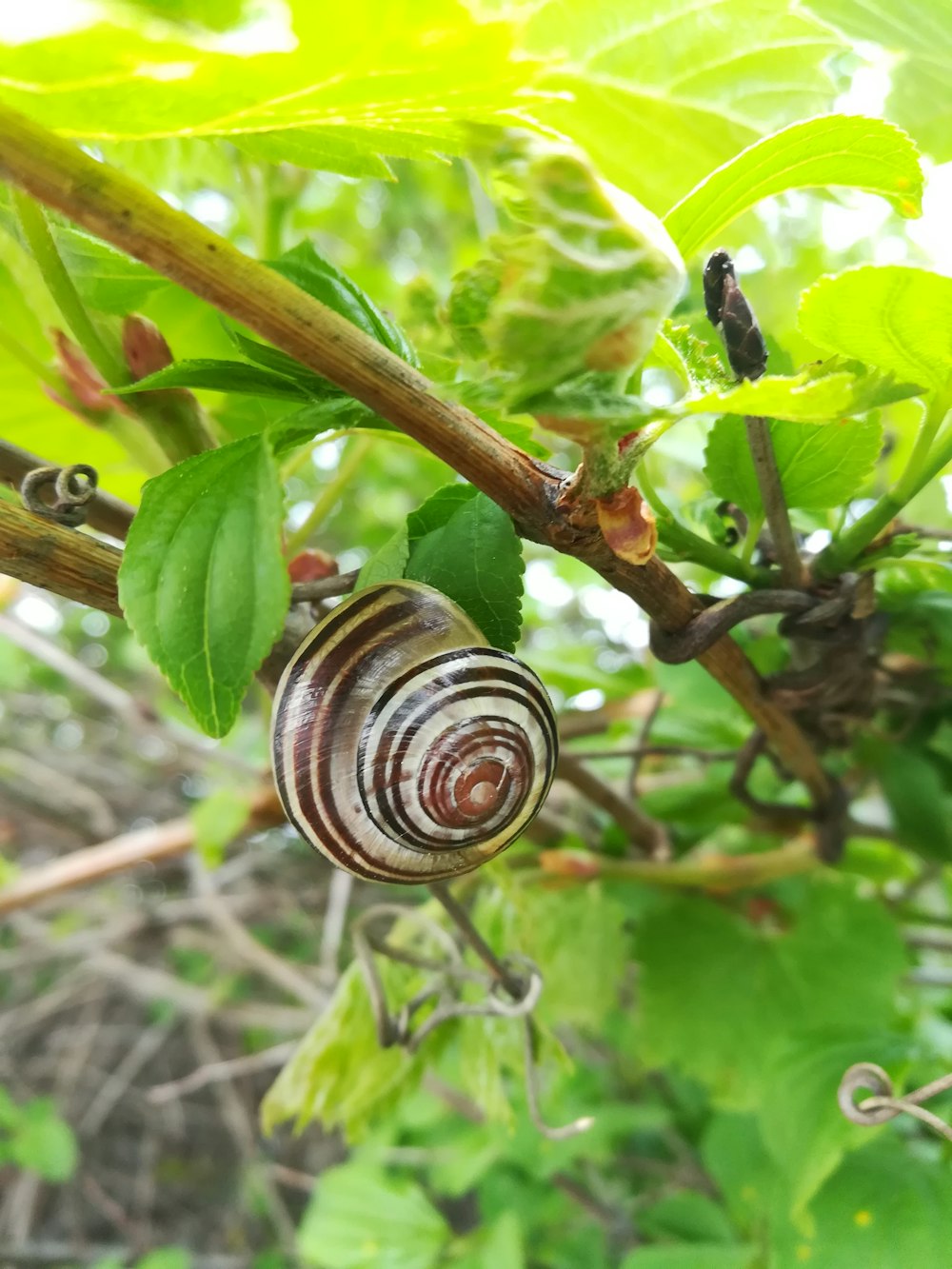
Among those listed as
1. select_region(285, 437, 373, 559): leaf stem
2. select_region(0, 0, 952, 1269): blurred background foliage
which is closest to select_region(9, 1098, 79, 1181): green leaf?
select_region(0, 0, 952, 1269): blurred background foliage

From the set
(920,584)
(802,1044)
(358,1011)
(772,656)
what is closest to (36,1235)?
(358,1011)

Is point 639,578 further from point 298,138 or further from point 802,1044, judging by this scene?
point 802,1044

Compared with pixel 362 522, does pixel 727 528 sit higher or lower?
higher

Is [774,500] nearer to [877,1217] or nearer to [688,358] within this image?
[688,358]

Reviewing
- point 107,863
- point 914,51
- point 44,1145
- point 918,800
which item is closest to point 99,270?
point 914,51

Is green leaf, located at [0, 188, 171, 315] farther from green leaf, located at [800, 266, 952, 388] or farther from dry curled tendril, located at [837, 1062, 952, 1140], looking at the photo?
dry curled tendril, located at [837, 1062, 952, 1140]
